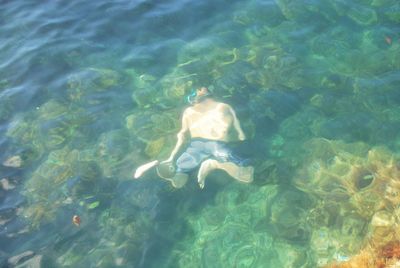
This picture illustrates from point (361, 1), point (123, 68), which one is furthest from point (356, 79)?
point (123, 68)

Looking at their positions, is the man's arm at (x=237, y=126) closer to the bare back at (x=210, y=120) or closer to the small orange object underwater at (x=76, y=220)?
the bare back at (x=210, y=120)

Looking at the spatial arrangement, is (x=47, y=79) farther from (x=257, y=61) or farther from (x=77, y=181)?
(x=257, y=61)

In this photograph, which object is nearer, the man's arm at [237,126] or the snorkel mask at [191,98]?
the man's arm at [237,126]

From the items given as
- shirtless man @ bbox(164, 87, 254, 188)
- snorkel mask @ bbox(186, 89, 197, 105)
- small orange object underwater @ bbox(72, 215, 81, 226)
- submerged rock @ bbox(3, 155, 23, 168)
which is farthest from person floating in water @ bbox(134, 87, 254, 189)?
submerged rock @ bbox(3, 155, 23, 168)

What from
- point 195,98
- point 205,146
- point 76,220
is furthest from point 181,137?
point 76,220

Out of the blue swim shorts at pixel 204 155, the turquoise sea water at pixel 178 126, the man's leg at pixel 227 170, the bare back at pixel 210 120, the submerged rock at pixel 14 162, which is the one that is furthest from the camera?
the submerged rock at pixel 14 162

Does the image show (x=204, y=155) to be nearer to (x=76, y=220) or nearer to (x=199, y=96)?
(x=199, y=96)

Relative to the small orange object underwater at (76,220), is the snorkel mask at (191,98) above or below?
above

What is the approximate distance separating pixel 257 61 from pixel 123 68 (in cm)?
316

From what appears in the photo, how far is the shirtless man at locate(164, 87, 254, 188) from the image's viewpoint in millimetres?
6719

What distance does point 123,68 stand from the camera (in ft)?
29.5

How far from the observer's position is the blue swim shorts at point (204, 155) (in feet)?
22.3

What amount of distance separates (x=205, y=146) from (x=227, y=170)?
0.61 meters

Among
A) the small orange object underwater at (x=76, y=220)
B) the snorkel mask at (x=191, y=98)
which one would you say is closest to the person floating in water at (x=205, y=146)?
the snorkel mask at (x=191, y=98)
